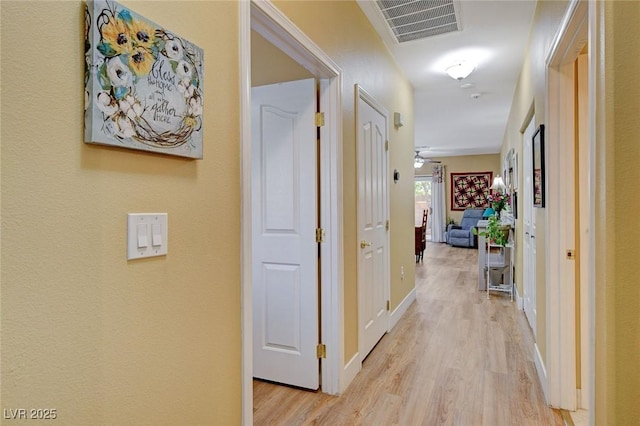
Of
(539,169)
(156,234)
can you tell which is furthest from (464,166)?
(156,234)

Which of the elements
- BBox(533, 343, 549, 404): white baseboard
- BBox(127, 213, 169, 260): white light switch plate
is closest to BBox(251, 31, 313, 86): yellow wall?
BBox(127, 213, 169, 260): white light switch plate

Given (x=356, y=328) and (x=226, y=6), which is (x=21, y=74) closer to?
(x=226, y=6)

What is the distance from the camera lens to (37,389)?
2.52 ft

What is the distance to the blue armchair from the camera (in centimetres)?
959

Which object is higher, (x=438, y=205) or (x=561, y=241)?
(x=438, y=205)

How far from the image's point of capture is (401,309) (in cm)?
388

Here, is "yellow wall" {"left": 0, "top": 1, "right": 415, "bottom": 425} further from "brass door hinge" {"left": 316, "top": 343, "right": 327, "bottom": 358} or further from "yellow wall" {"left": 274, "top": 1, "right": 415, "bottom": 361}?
"brass door hinge" {"left": 316, "top": 343, "right": 327, "bottom": 358}

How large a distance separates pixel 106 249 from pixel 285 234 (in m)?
1.49

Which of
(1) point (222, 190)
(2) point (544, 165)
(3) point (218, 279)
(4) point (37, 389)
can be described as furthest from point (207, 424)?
(2) point (544, 165)

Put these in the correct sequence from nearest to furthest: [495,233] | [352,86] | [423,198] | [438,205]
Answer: [352,86]
[495,233]
[438,205]
[423,198]

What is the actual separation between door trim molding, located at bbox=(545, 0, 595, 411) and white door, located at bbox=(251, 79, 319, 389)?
1.40 meters

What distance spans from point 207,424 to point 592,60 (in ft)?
6.21

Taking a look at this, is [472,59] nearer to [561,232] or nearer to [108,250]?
[561,232]

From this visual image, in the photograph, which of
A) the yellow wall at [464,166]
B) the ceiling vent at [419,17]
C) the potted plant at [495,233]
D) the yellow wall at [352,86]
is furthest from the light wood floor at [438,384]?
the yellow wall at [464,166]
